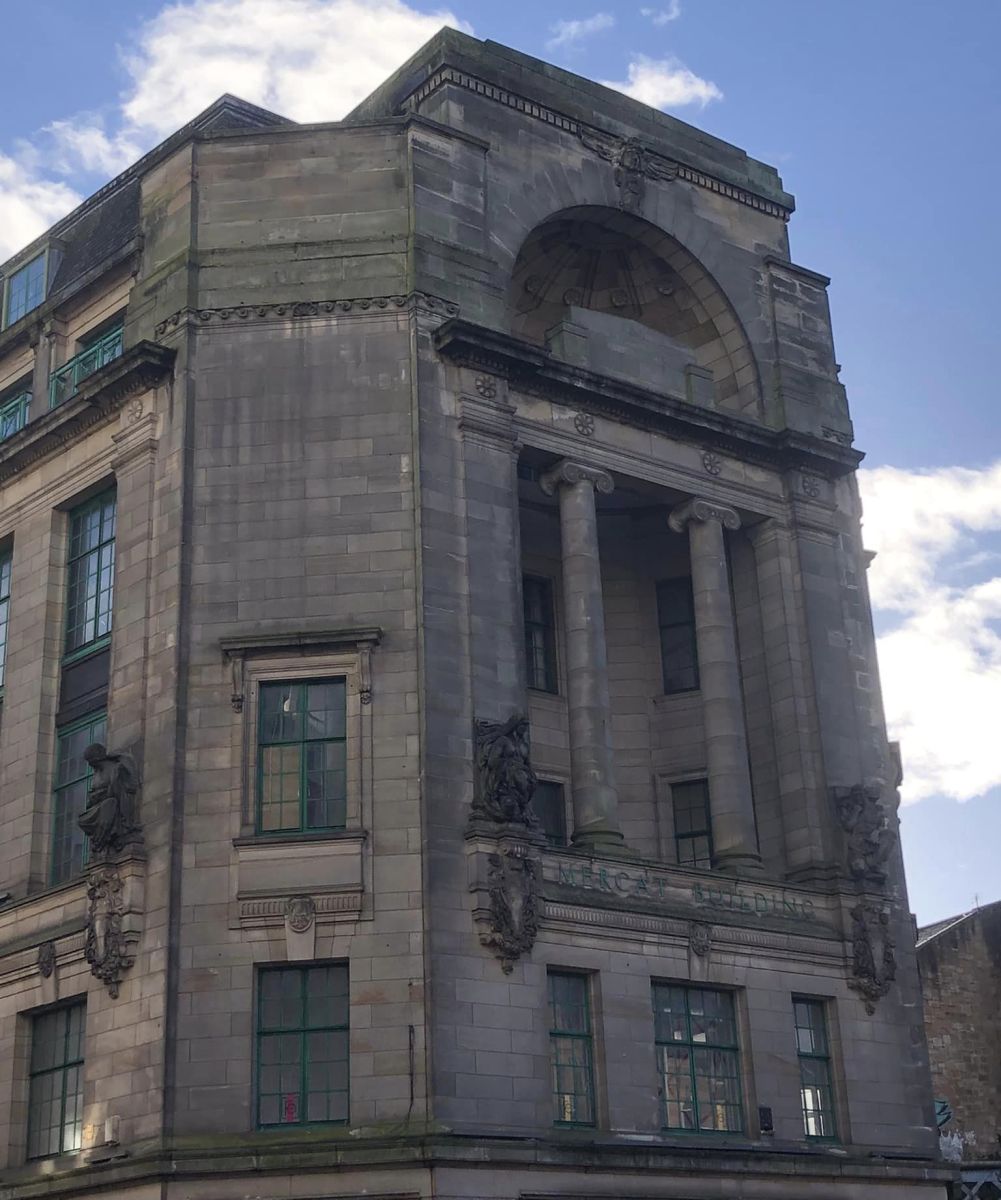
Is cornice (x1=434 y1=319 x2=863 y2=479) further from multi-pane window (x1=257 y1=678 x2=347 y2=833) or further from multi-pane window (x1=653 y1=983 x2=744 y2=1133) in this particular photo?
multi-pane window (x1=653 y1=983 x2=744 y2=1133)

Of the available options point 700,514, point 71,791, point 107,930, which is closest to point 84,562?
point 71,791

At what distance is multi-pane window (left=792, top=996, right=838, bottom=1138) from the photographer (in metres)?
34.1

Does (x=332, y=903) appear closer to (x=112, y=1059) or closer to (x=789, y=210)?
(x=112, y=1059)

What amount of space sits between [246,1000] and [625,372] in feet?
52.8

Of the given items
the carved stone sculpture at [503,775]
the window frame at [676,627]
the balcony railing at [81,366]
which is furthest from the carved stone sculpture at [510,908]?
the balcony railing at [81,366]

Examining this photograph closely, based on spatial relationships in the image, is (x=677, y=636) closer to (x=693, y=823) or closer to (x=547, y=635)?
(x=547, y=635)

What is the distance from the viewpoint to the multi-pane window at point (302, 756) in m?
31.0

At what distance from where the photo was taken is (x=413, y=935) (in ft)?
97.5

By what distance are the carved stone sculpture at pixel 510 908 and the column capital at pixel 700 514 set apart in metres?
9.93

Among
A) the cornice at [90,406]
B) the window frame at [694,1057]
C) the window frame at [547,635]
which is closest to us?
the window frame at [694,1057]

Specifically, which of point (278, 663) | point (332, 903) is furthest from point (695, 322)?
point (332, 903)

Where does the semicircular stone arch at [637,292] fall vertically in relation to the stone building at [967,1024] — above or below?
above

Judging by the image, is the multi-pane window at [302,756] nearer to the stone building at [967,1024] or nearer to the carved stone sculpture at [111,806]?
the carved stone sculpture at [111,806]

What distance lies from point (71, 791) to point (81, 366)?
1019cm
